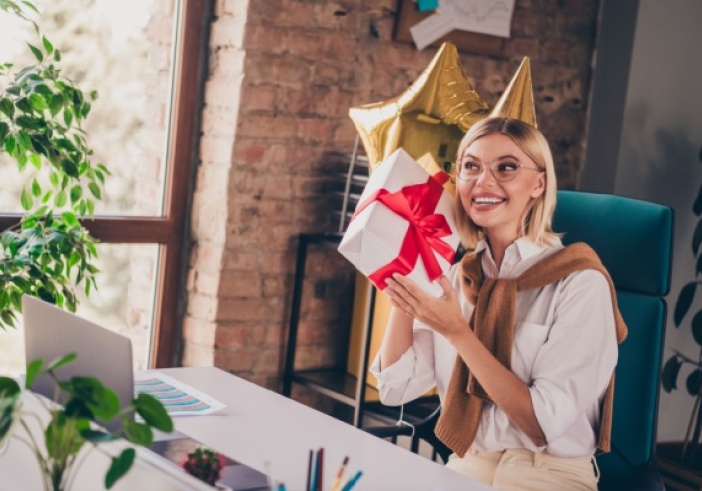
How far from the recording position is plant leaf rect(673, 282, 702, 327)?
351 centimetres

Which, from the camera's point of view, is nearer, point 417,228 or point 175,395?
point 417,228

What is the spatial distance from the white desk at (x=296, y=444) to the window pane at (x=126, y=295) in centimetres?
106

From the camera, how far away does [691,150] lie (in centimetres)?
365

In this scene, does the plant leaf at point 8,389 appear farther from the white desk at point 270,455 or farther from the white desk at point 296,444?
the white desk at point 296,444

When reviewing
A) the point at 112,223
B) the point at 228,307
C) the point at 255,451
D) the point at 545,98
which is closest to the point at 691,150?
the point at 545,98

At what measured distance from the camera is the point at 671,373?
11.7ft

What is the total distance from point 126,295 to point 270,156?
1.85 feet

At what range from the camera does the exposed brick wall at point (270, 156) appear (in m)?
2.90

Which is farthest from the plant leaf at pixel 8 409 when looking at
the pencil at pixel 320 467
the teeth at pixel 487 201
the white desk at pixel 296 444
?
the teeth at pixel 487 201

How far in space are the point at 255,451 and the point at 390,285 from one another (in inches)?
14.3

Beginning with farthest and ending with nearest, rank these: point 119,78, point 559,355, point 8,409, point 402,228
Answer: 1. point 119,78
2. point 559,355
3. point 402,228
4. point 8,409

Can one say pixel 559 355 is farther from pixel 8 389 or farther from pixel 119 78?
pixel 119 78

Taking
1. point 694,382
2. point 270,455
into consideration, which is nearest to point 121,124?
point 270,455

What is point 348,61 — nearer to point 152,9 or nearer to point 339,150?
point 339,150
